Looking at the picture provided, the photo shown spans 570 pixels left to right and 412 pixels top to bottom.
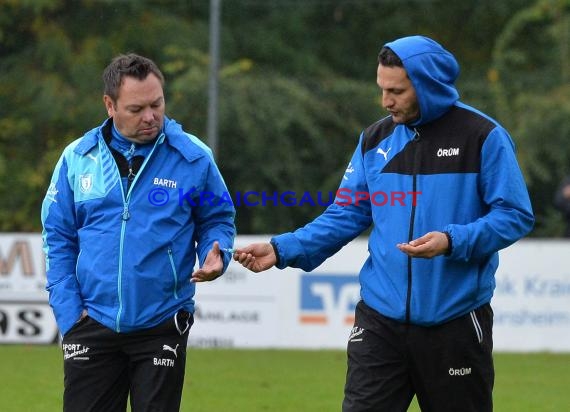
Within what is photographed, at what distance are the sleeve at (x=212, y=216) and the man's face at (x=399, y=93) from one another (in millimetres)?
832

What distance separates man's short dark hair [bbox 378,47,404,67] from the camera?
15.8 ft

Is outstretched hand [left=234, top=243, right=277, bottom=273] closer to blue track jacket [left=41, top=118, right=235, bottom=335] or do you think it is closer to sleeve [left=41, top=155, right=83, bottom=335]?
blue track jacket [left=41, top=118, right=235, bottom=335]

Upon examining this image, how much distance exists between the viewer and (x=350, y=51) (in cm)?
1877

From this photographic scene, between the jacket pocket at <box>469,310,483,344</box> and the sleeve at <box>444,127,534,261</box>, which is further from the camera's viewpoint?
the jacket pocket at <box>469,310,483,344</box>

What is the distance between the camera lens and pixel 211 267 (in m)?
4.84

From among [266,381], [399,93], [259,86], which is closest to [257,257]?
[399,93]

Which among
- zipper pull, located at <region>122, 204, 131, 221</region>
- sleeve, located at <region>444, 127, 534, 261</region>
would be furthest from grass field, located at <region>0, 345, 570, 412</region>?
sleeve, located at <region>444, 127, 534, 261</region>

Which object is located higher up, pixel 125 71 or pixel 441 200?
pixel 125 71

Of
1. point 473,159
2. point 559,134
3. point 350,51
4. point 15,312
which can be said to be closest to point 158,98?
point 473,159

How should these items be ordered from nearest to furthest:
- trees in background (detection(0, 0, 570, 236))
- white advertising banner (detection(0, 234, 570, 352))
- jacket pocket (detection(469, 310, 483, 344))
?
jacket pocket (detection(469, 310, 483, 344))
white advertising banner (detection(0, 234, 570, 352))
trees in background (detection(0, 0, 570, 236))

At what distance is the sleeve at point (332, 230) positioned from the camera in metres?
5.09

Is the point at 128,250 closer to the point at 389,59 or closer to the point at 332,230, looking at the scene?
the point at 332,230

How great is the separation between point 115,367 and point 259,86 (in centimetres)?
1162

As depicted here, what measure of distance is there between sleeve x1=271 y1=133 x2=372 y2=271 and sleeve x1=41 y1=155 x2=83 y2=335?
880mm
